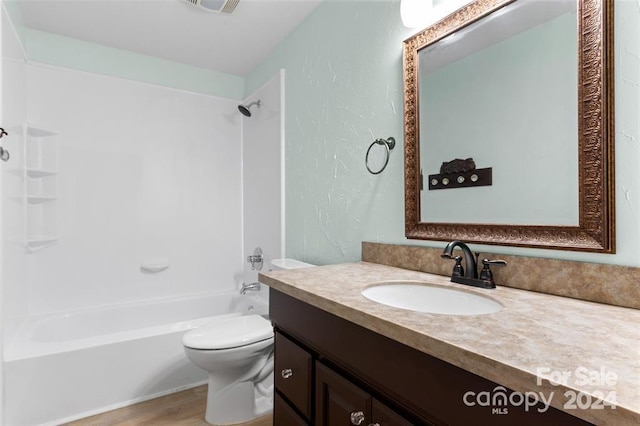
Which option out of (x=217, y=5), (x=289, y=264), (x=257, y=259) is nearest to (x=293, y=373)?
(x=289, y=264)

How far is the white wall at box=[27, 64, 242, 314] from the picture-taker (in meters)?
2.34

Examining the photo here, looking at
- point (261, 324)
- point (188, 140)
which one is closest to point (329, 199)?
point (261, 324)

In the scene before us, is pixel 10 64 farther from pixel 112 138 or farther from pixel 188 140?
pixel 188 140

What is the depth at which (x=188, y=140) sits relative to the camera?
284cm

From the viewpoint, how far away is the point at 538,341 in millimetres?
561

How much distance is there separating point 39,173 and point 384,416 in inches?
102

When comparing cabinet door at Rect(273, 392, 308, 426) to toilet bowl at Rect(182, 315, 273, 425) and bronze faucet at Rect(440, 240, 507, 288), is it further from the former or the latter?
bronze faucet at Rect(440, 240, 507, 288)

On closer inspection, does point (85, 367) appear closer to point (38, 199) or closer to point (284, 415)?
point (38, 199)

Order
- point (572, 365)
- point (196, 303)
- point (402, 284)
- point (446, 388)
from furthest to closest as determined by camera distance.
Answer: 1. point (196, 303)
2. point (402, 284)
3. point (446, 388)
4. point (572, 365)

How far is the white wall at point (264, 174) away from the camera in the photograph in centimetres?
242

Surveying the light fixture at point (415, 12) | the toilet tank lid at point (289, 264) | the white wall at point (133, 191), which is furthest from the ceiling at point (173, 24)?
the toilet tank lid at point (289, 264)

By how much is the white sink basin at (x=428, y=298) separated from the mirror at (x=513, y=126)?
22 centimetres

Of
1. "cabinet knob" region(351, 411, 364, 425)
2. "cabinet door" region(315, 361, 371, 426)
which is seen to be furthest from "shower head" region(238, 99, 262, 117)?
"cabinet knob" region(351, 411, 364, 425)

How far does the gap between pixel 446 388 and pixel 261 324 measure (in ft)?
4.64
